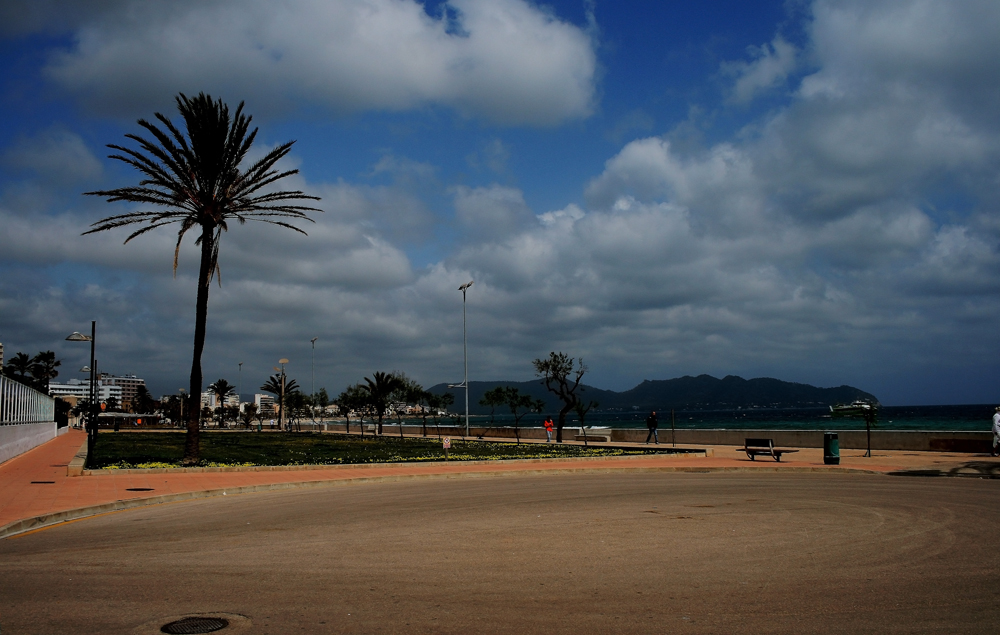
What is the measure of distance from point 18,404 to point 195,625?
114ft

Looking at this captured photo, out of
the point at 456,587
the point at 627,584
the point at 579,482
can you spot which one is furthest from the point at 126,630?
the point at 579,482

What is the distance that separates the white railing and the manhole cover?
2877 cm

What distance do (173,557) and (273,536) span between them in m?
1.69

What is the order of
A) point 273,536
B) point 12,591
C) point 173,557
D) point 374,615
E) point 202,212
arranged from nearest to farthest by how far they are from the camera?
1. point 374,615
2. point 12,591
3. point 173,557
4. point 273,536
5. point 202,212

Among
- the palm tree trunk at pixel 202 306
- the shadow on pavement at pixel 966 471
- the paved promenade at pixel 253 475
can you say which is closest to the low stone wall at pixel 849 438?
the paved promenade at pixel 253 475

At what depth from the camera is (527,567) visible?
8.28 m

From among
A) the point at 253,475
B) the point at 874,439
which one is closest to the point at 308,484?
the point at 253,475

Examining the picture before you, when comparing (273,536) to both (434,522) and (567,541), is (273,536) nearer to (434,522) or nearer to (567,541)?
(434,522)

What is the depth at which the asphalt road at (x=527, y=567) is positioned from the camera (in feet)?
20.6

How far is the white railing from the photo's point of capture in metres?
30.3

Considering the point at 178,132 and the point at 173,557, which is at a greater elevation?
the point at 178,132

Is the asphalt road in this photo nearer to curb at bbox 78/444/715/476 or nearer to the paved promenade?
the paved promenade

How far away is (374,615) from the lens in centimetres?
636

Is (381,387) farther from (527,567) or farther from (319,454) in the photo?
(527,567)
